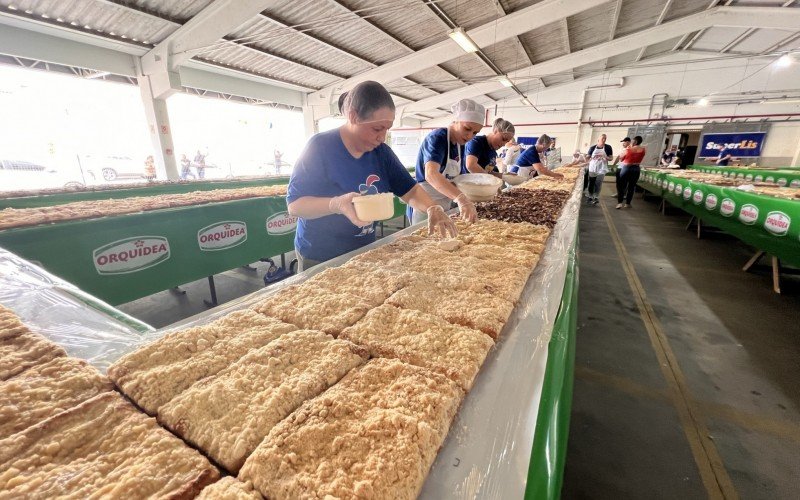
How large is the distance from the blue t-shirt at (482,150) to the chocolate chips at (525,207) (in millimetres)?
508

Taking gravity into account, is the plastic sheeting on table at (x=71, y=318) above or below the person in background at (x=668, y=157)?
below

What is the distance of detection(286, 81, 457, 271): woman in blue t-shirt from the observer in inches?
66.2

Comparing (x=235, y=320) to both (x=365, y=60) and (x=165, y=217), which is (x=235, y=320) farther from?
(x=365, y=60)

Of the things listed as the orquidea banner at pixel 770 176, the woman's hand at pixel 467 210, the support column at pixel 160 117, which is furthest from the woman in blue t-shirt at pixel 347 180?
the orquidea banner at pixel 770 176

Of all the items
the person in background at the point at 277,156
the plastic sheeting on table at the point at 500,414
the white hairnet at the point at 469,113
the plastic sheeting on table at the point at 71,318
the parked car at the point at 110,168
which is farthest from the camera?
the person in background at the point at 277,156

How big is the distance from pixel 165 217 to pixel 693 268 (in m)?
6.90

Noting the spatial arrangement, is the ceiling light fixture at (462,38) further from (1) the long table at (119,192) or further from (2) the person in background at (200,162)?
(2) the person in background at (200,162)

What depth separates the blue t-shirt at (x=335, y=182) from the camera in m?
1.87

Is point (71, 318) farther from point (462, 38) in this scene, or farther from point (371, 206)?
point (462, 38)

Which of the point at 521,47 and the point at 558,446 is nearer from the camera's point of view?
the point at 558,446

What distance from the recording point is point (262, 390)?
803 mm

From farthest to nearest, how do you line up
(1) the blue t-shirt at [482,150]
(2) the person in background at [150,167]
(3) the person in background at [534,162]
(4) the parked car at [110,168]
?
(4) the parked car at [110,168], (2) the person in background at [150,167], (3) the person in background at [534,162], (1) the blue t-shirt at [482,150]

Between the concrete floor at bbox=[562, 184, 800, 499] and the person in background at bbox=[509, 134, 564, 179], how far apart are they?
273 centimetres

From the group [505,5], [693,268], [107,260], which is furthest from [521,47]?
[107,260]
